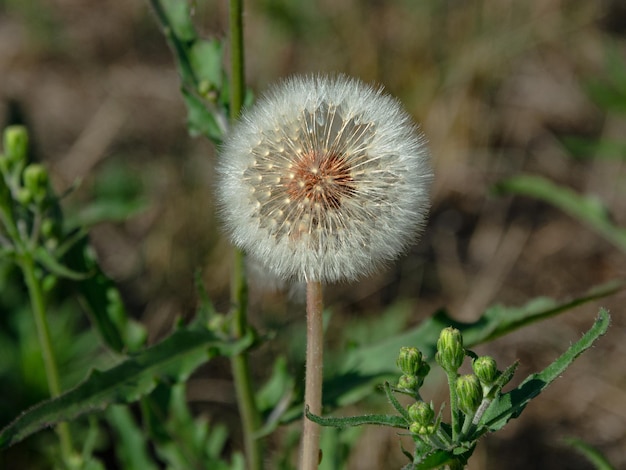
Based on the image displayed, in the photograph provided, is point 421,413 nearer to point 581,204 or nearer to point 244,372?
point 244,372

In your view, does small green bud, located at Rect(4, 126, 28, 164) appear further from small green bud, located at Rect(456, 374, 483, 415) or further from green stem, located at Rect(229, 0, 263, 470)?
small green bud, located at Rect(456, 374, 483, 415)

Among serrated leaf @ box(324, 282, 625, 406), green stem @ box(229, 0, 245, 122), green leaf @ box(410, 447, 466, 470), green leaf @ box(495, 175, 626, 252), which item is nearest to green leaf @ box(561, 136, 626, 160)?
green leaf @ box(495, 175, 626, 252)

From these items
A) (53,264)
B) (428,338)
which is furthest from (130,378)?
(428,338)

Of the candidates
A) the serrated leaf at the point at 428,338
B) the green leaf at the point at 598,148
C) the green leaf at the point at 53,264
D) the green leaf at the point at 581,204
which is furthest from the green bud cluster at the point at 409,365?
the green leaf at the point at 598,148

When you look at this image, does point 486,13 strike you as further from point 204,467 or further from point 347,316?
point 204,467

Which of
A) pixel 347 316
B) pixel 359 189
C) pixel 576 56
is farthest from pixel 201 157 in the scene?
pixel 359 189
